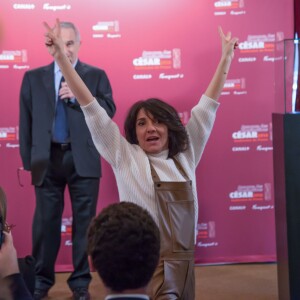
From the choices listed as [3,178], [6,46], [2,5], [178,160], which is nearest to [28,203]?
[3,178]

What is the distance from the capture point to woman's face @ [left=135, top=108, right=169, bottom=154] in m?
2.66

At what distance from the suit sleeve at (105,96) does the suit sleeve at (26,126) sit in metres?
0.48

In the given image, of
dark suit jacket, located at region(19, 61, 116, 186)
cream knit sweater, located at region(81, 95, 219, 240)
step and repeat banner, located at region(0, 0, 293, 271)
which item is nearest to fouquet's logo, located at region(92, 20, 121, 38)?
step and repeat banner, located at region(0, 0, 293, 271)

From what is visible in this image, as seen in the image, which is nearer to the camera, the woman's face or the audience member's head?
the audience member's head

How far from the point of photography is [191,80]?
502 centimetres

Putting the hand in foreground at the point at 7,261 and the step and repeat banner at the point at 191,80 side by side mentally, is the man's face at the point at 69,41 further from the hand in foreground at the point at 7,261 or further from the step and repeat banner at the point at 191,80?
the hand in foreground at the point at 7,261

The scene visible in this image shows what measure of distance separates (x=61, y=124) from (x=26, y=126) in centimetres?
26

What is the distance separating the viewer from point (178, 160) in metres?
2.66

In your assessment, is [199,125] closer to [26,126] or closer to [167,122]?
[167,122]

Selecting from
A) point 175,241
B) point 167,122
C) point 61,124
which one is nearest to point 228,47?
point 167,122

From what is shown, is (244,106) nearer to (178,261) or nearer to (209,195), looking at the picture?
(209,195)

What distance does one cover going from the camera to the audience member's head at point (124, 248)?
1528 millimetres

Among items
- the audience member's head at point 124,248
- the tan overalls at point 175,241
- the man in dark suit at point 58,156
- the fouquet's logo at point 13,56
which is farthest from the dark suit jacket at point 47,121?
the audience member's head at point 124,248

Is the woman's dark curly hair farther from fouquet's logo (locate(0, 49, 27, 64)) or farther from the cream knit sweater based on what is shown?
fouquet's logo (locate(0, 49, 27, 64))
